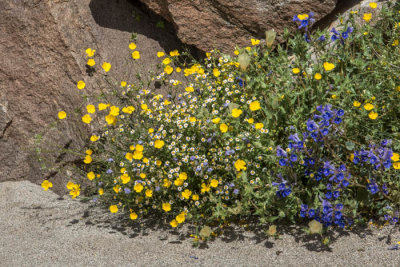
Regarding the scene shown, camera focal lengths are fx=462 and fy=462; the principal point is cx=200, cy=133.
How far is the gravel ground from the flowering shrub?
16 cm

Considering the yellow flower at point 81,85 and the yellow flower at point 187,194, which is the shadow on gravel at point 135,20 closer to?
the yellow flower at point 81,85

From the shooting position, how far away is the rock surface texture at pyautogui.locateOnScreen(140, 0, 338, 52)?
473 cm

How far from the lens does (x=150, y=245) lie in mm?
3395

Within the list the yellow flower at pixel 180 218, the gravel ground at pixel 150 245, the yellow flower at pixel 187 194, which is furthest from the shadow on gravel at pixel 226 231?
the yellow flower at pixel 187 194

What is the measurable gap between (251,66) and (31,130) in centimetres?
226

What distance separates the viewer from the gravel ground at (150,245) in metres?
3.04

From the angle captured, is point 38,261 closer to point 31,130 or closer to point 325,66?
point 31,130

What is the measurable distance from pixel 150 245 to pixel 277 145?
3.98 feet

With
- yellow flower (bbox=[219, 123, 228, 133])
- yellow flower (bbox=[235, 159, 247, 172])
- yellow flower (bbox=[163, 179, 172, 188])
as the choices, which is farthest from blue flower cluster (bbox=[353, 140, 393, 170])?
yellow flower (bbox=[163, 179, 172, 188])

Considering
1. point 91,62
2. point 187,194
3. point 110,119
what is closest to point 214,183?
point 187,194

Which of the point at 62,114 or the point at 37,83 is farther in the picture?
the point at 37,83

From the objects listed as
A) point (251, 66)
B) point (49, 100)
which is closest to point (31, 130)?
point (49, 100)

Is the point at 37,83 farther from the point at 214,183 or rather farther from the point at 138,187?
the point at 214,183

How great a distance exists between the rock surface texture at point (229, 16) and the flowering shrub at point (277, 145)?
0.84 meters
